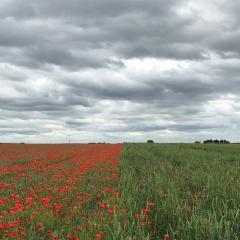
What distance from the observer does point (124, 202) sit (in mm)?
9719

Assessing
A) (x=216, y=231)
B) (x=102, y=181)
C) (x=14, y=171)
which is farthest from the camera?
(x=14, y=171)

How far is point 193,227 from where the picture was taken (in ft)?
23.0

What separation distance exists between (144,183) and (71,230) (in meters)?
6.40

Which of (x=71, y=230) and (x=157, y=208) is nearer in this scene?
(x=71, y=230)

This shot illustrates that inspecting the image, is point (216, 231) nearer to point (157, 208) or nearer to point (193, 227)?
point (193, 227)

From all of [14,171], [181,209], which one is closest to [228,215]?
[181,209]

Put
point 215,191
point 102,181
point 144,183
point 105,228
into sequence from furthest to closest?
point 102,181, point 144,183, point 215,191, point 105,228

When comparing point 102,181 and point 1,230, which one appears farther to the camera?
point 102,181

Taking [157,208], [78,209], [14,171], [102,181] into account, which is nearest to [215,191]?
[157,208]

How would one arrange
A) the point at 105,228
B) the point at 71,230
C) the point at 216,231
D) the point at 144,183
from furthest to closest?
the point at 144,183
the point at 71,230
the point at 105,228
the point at 216,231

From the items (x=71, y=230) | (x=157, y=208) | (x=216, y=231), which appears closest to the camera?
(x=216, y=231)

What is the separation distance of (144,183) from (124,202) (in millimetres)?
4353

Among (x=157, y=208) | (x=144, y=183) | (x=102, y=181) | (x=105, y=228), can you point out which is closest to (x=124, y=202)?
(x=157, y=208)

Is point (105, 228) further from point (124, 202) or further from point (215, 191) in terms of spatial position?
point (215, 191)
